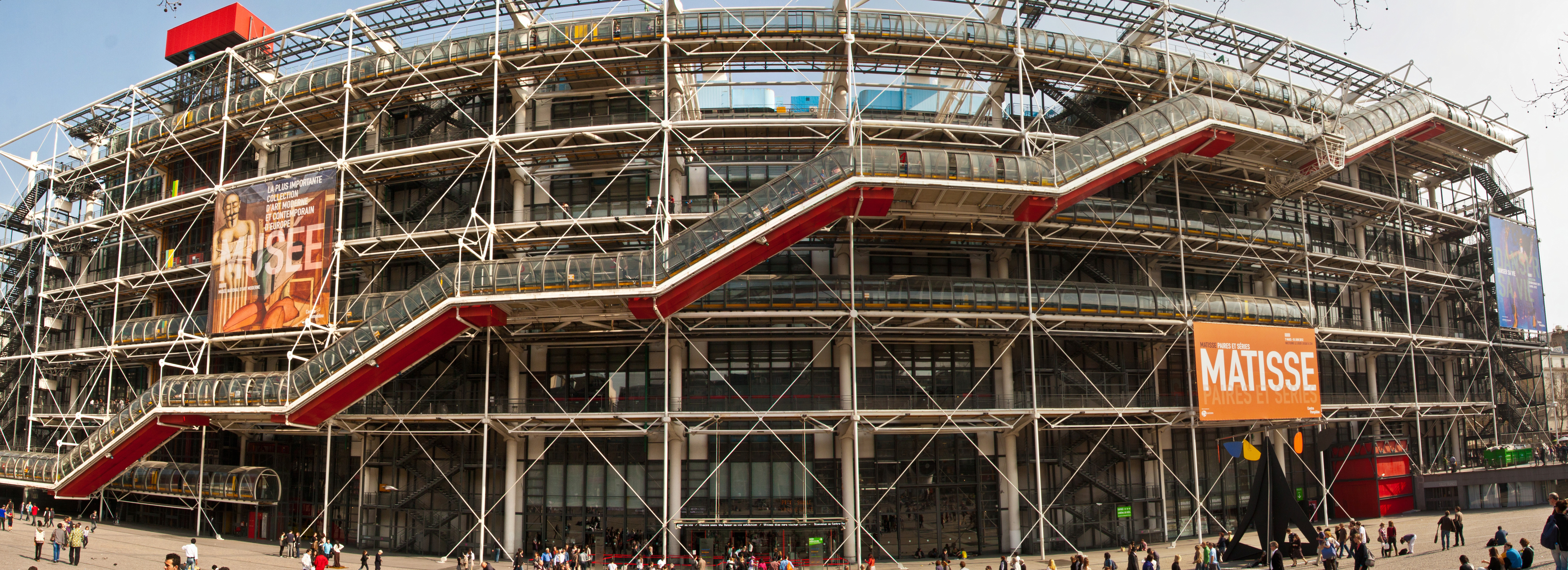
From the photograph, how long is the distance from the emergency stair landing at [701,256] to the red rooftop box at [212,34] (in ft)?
47.7

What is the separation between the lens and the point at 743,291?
2359 cm

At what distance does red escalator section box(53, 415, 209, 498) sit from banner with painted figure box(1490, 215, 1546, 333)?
43.5 metres

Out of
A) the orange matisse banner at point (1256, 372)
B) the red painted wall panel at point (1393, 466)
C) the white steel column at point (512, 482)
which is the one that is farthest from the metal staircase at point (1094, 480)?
the white steel column at point (512, 482)

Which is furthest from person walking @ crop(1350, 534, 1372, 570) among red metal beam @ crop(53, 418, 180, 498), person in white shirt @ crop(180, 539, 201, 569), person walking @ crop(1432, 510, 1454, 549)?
red metal beam @ crop(53, 418, 180, 498)

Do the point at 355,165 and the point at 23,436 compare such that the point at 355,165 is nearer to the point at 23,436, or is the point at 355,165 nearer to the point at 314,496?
the point at 314,496

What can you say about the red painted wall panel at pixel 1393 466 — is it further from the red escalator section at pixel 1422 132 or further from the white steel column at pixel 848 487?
the white steel column at pixel 848 487

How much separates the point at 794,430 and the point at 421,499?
11561 millimetres

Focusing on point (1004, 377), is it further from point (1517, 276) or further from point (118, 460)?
point (118, 460)

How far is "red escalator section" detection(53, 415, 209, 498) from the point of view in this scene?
25625mm

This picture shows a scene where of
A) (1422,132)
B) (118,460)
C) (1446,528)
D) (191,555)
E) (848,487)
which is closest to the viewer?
(191,555)

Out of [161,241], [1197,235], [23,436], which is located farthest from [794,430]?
[23,436]

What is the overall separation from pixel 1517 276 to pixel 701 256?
32.0m

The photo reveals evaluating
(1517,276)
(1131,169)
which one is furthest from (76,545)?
(1517,276)

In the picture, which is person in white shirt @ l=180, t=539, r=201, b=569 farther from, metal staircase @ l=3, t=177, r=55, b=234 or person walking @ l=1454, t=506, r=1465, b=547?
person walking @ l=1454, t=506, r=1465, b=547
